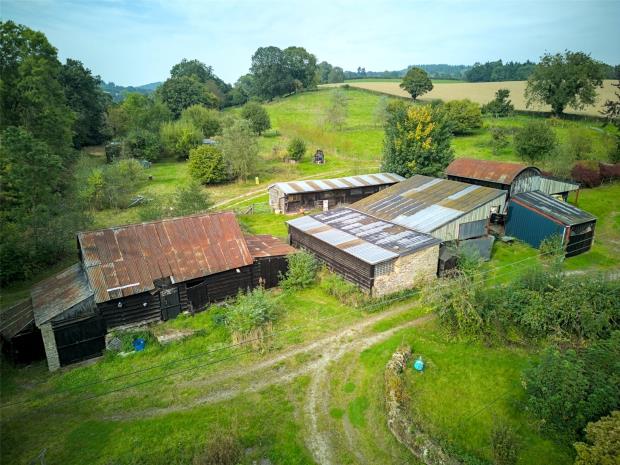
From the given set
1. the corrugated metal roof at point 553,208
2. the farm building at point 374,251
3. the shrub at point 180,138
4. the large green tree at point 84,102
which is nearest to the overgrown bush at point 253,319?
the farm building at point 374,251

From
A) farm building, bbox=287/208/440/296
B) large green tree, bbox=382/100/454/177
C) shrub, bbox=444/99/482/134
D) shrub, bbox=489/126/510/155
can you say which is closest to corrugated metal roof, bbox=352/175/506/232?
farm building, bbox=287/208/440/296

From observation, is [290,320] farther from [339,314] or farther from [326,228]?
[326,228]

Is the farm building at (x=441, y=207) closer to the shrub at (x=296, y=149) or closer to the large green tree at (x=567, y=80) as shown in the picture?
the shrub at (x=296, y=149)

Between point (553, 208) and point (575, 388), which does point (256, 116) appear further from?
point (575, 388)

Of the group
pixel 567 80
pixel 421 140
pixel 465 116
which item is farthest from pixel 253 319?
pixel 567 80

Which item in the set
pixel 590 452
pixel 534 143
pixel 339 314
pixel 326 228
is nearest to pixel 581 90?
pixel 534 143

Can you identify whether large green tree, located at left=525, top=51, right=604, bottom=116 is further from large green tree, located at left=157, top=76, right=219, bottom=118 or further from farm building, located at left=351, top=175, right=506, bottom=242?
large green tree, located at left=157, top=76, right=219, bottom=118
